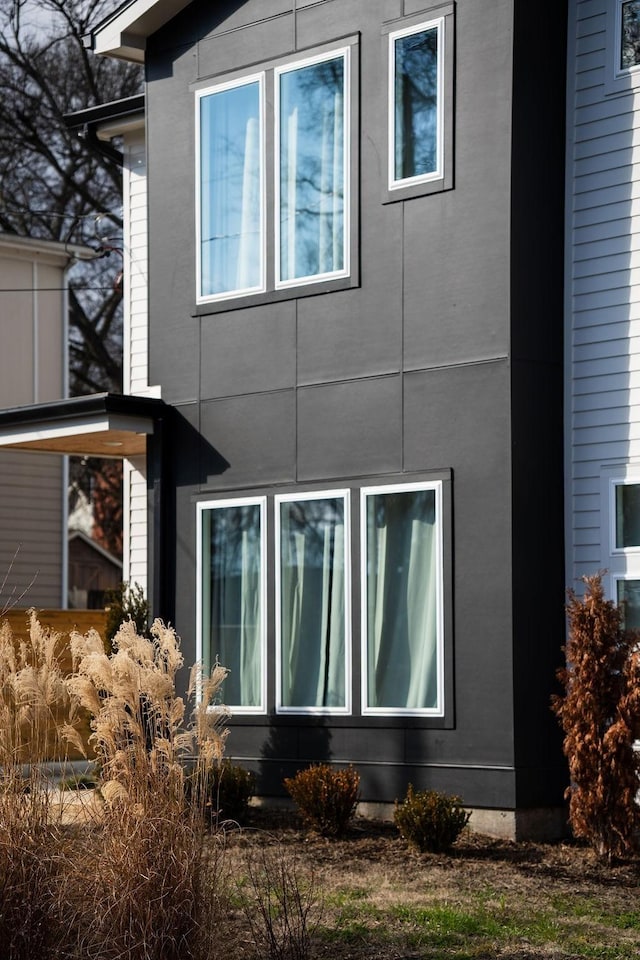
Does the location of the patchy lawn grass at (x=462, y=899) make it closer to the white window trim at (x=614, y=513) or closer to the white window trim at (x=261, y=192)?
the white window trim at (x=614, y=513)

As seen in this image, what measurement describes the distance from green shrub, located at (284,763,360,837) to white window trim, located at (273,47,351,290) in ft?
12.9

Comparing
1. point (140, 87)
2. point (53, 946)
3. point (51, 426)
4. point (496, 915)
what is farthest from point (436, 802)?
point (140, 87)

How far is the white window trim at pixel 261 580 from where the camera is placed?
11656mm

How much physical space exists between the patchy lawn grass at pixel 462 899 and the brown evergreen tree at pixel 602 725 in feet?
0.91

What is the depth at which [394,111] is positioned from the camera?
1106 centimetres

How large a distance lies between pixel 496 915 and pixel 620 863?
1859 mm

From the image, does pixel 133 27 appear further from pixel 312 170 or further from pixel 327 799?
pixel 327 799

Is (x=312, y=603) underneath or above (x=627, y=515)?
underneath

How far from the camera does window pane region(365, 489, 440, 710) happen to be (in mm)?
10602

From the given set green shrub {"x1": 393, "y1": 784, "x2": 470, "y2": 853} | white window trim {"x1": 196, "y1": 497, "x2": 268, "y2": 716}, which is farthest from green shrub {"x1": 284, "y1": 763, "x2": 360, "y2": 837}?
white window trim {"x1": 196, "y1": 497, "x2": 268, "y2": 716}

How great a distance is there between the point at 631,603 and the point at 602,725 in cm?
114

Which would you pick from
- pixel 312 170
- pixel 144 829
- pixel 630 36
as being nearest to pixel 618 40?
pixel 630 36

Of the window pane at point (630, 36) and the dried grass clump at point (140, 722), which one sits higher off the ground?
the window pane at point (630, 36)

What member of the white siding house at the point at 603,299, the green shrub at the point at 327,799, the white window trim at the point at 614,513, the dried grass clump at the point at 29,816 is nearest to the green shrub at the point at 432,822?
the green shrub at the point at 327,799
